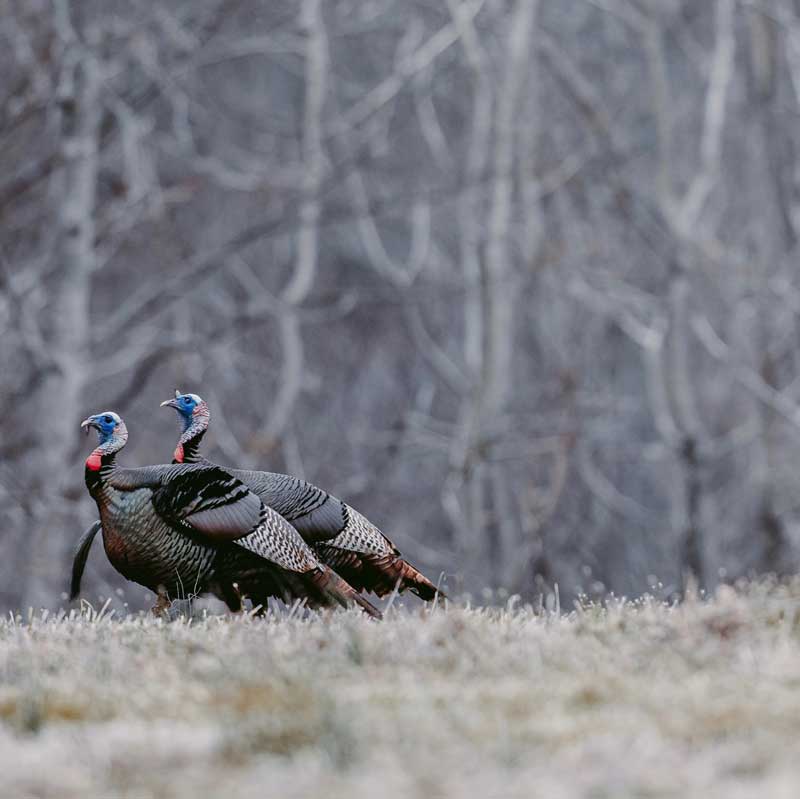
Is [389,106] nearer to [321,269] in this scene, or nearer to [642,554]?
[321,269]

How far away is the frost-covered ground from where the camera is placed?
3688 mm

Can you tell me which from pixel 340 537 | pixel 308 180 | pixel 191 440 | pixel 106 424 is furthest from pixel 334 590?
pixel 308 180

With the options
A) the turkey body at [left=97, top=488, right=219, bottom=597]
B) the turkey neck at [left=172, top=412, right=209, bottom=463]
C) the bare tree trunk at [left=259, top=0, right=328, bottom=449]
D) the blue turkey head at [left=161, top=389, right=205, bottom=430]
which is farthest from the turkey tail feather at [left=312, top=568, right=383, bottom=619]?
the bare tree trunk at [left=259, top=0, right=328, bottom=449]

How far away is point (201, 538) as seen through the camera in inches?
280

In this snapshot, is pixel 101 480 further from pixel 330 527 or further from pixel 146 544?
pixel 330 527

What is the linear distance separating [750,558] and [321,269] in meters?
9.89

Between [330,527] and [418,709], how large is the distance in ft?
10.5

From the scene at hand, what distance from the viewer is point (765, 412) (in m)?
21.0

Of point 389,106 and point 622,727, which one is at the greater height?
point 389,106

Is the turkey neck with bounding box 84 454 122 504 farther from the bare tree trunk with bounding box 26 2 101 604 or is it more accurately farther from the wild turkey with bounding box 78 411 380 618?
the bare tree trunk with bounding box 26 2 101 604

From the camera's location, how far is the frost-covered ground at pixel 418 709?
369cm

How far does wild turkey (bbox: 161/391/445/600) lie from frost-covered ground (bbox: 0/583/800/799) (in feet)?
3.98

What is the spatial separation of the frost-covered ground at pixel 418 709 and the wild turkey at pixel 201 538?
0.77m

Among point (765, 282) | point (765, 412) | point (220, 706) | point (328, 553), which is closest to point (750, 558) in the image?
point (765, 412)
